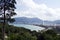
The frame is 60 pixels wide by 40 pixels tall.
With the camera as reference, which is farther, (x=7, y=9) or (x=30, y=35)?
(x=30, y=35)

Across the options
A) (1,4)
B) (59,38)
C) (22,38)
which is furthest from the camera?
(59,38)

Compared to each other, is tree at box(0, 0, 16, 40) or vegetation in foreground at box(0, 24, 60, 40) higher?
tree at box(0, 0, 16, 40)

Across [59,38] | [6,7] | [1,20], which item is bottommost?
[59,38]

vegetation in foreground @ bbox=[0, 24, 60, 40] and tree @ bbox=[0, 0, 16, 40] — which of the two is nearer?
tree @ bbox=[0, 0, 16, 40]

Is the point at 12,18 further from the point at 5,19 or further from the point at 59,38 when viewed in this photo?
the point at 59,38

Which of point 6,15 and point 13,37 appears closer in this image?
point 6,15

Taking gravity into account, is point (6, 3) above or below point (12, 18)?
above

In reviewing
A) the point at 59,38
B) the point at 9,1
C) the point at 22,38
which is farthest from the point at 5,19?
the point at 59,38

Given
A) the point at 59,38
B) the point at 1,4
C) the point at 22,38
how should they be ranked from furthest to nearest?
the point at 59,38 → the point at 22,38 → the point at 1,4

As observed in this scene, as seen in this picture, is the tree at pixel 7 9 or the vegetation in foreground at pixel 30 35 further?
the vegetation in foreground at pixel 30 35

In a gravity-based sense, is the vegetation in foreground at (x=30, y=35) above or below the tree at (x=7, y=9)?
below
